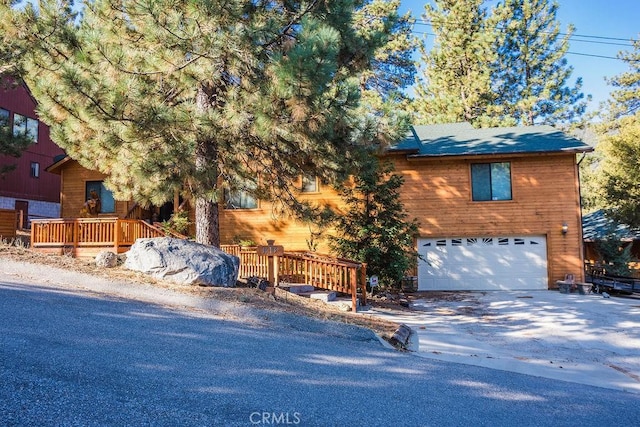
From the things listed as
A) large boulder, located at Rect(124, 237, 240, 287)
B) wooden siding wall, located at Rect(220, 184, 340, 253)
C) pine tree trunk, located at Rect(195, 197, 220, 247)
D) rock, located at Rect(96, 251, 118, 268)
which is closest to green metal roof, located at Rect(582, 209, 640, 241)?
wooden siding wall, located at Rect(220, 184, 340, 253)

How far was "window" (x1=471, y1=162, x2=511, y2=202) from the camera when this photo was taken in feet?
49.3

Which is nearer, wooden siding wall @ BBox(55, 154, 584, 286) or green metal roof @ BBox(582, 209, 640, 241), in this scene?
wooden siding wall @ BBox(55, 154, 584, 286)

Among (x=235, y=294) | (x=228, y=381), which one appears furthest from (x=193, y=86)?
(x=228, y=381)

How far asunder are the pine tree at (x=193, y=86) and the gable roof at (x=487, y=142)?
592cm

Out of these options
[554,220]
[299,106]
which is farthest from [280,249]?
[554,220]

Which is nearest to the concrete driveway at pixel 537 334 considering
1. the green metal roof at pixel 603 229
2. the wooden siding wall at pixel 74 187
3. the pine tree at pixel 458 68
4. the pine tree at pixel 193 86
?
the pine tree at pixel 193 86

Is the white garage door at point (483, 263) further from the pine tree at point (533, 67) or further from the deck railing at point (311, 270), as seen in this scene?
the pine tree at point (533, 67)

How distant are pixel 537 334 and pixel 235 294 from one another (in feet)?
17.8

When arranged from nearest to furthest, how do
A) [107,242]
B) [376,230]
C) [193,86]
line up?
1. [193,86]
2. [107,242]
3. [376,230]

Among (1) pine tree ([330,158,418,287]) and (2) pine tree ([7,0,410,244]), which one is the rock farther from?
(1) pine tree ([330,158,418,287])

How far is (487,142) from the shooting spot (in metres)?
15.8

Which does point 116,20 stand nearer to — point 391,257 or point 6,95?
point 391,257

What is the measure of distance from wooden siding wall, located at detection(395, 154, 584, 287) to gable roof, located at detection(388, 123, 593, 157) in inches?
15.1

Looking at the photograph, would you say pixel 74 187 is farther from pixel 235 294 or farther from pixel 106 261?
pixel 235 294
